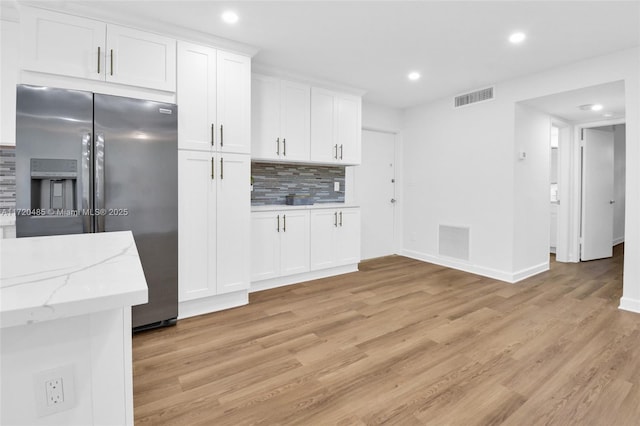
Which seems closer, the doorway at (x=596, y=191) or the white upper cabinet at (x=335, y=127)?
the white upper cabinet at (x=335, y=127)

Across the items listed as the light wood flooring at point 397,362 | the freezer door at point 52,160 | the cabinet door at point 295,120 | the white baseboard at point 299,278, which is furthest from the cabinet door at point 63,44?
the white baseboard at point 299,278

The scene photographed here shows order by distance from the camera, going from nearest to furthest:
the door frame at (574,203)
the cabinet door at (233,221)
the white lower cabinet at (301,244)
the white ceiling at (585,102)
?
the cabinet door at (233,221) < the white ceiling at (585,102) < the white lower cabinet at (301,244) < the door frame at (574,203)

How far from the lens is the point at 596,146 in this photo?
501cm

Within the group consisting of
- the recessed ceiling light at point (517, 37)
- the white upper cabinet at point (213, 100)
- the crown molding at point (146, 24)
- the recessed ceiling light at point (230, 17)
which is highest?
the recessed ceiling light at point (517, 37)

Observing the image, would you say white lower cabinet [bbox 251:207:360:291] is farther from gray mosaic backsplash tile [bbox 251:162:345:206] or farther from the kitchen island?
the kitchen island

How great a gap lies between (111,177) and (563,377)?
3.35 meters

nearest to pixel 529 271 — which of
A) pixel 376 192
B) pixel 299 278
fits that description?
pixel 376 192

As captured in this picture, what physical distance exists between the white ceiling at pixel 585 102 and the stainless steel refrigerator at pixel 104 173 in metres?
4.12

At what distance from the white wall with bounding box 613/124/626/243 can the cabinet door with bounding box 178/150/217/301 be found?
7.28 meters

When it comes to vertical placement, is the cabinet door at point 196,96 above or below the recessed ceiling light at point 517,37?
below

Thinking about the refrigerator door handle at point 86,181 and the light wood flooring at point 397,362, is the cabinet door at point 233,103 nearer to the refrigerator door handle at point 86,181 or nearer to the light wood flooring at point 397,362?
the refrigerator door handle at point 86,181

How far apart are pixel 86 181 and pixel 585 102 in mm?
5239

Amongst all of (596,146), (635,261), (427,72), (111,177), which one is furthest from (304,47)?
(596,146)

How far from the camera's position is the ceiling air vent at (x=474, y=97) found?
13.6 ft
